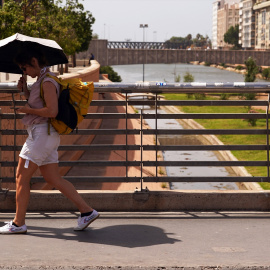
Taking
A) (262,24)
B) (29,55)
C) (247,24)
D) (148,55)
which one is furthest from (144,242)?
(247,24)

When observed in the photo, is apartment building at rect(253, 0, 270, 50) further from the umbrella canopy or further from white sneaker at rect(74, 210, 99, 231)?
white sneaker at rect(74, 210, 99, 231)

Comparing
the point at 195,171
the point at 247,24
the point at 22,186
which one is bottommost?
the point at 195,171

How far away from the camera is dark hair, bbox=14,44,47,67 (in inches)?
225

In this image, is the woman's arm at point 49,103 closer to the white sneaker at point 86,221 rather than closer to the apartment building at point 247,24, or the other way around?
the white sneaker at point 86,221

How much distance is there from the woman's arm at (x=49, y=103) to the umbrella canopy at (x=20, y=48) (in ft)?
1.20

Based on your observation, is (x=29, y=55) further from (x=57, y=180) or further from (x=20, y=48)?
(x=57, y=180)

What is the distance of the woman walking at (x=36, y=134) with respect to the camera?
561 cm

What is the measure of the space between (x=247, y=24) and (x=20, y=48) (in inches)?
7336

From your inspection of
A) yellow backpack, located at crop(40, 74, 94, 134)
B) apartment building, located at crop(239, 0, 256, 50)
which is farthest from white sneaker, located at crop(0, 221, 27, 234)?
apartment building, located at crop(239, 0, 256, 50)

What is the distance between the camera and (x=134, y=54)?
15412 cm

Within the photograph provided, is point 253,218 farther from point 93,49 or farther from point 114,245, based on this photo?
point 93,49

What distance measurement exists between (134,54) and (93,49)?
900 centimetres

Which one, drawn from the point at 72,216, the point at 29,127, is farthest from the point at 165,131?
the point at 29,127

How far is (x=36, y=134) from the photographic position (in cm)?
570
